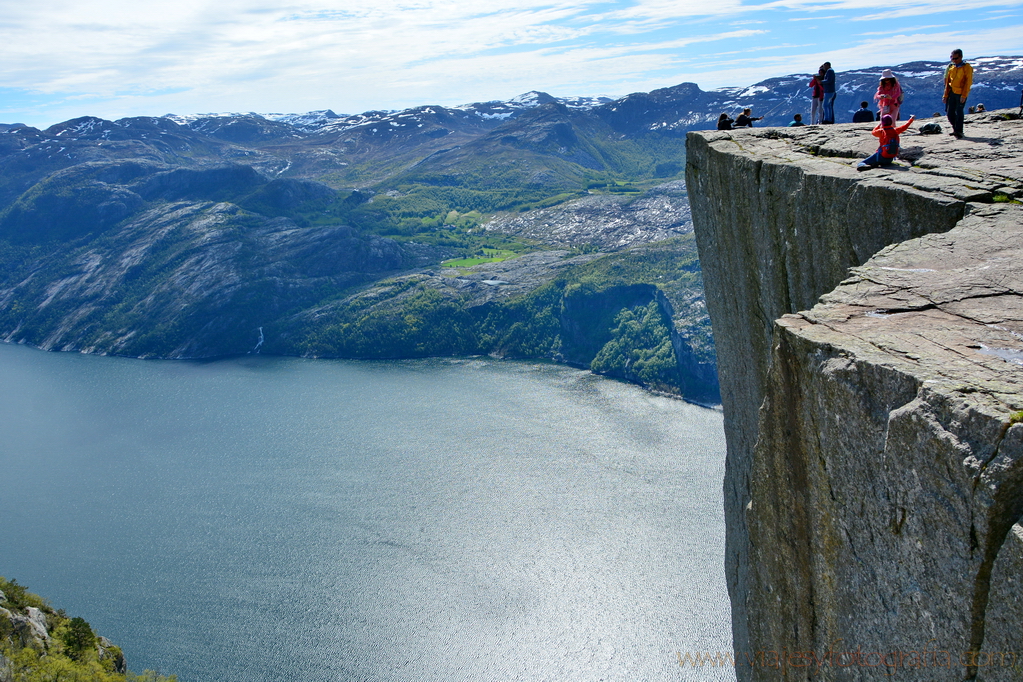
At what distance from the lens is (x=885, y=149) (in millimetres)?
10523

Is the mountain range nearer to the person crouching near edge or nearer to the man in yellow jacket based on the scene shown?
the man in yellow jacket

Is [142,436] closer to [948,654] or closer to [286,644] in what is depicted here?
[286,644]

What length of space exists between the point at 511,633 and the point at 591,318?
247 feet

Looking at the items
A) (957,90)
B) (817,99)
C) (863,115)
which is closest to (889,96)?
(957,90)

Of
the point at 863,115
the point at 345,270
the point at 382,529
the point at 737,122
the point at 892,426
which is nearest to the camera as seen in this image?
the point at 892,426

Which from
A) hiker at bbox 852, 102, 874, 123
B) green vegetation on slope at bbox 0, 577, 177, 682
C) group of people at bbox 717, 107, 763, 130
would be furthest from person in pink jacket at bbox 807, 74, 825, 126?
green vegetation on slope at bbox 0, 577, 177, 682

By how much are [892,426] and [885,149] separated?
23.5 ft

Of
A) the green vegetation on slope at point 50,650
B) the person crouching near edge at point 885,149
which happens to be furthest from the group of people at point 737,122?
the green vegetation on slope at point 50,650

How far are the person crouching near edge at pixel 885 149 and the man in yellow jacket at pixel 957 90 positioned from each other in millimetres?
2692

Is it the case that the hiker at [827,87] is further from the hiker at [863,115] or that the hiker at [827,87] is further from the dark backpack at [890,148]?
the dark backpack at [890,148]

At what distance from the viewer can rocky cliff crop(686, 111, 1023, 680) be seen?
14.9 ft

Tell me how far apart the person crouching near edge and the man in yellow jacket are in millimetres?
2692

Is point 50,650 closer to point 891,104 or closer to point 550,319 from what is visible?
point 891,104

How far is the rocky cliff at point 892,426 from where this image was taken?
453 cm
